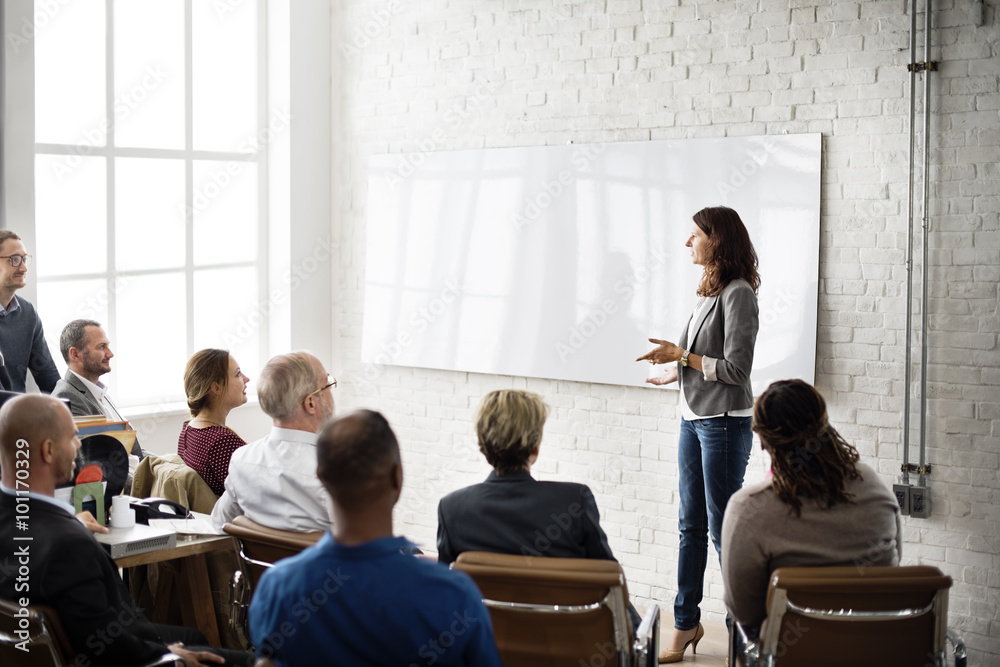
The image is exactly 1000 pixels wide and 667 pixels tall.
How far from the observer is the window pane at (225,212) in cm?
575

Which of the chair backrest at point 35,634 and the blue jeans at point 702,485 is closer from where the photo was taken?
the chair backrest at point 35,634

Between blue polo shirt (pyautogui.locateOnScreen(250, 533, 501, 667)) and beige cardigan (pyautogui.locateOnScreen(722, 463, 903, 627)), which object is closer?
blue polo shirt (pyautogui.locateOnScreen(250, 533, 501, 667))

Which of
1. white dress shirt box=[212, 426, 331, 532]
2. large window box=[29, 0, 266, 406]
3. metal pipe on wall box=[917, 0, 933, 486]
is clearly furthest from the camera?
large window box=[29, 0, 266, 406]

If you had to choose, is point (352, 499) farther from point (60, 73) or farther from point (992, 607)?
point (60, 73)

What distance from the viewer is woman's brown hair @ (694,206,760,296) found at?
381 cm

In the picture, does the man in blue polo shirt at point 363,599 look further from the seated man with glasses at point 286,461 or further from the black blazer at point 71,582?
the seated man with glasses at point 286,461

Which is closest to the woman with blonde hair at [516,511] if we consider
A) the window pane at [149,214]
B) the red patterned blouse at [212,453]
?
the red patterned blouse at [212,453]

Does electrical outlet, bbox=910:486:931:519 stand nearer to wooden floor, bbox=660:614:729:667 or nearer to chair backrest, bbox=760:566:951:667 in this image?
wooden floor, bbox=660:614:729:667

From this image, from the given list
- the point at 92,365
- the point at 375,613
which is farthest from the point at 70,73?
the point at 375,613

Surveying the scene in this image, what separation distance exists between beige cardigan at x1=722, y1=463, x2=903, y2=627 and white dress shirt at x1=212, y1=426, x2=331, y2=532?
1.21 m

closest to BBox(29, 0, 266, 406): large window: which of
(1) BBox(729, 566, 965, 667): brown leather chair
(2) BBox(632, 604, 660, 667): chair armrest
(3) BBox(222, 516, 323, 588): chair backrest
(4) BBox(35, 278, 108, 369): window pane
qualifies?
(4) BBox(35, 278, 108, 369): window pane

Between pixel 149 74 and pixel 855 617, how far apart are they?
4.70 meters

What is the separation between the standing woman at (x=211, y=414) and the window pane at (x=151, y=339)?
6.77 ft

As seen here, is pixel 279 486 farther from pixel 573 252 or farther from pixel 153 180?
pixel 153 180
